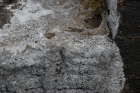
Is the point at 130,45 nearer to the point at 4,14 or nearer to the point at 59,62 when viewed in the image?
the point at 59,62

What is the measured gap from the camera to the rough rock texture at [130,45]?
2447 millimetres

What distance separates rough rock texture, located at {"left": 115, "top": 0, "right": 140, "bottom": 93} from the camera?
2.45 metres

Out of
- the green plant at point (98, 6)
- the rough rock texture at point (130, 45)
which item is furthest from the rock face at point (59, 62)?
the green plant at point (98, 6)

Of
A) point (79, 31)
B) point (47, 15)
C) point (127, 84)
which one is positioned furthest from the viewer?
point (47, 15)

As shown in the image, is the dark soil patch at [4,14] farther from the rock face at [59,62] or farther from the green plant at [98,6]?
the green plant at [98,6]

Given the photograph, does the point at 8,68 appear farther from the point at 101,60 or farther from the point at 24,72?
the point at 101,60

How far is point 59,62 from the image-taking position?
271cm

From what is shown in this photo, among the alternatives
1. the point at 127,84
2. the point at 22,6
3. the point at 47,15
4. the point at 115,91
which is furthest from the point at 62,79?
the point at 22,6

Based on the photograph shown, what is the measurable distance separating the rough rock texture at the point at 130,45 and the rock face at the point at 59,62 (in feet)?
0.40

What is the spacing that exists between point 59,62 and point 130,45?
1.38 m

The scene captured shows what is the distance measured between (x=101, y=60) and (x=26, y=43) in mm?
1504

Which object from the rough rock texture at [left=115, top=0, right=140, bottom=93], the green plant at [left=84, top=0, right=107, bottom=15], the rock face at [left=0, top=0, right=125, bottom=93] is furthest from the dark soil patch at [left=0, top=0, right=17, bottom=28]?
the rough rock texture at [left=115, top=0, right=140, bottom=93]

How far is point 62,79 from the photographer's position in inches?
108

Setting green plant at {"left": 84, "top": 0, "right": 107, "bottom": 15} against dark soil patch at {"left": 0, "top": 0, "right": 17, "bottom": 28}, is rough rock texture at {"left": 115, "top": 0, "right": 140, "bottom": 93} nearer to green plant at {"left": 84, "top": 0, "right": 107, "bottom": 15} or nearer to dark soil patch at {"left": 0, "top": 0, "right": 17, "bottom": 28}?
green plant at {"left": 84, "top": 0, "right": 107, "bottom": 15}
